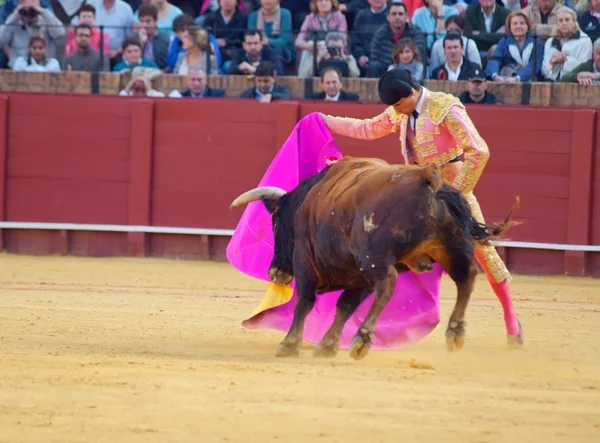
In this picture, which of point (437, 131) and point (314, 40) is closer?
point (437, 131)

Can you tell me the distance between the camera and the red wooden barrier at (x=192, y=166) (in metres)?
8.59

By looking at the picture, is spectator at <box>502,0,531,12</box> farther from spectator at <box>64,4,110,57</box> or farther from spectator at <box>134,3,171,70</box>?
spectator at <box>64,4,110,57</box>

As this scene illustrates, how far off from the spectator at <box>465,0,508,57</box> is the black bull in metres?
4.20

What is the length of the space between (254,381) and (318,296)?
51.7 inches

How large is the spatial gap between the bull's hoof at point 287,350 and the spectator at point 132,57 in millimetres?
4981

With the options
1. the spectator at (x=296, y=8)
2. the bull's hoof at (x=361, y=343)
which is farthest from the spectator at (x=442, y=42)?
the bull's hoof at (x=361, y=343)

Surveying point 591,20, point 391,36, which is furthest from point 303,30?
point 591,20

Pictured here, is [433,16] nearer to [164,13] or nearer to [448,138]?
[164,13]

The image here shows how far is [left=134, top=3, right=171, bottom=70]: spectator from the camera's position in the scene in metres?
9.46

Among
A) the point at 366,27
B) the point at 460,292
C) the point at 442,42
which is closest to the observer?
the point at 460,292

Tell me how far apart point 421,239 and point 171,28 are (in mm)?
5666

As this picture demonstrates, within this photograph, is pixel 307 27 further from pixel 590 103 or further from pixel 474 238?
pixel 474 238

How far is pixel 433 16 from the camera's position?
30.0 feet

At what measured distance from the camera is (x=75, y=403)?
11.8ft
